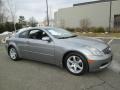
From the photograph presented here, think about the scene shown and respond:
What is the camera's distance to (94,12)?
1329 inches

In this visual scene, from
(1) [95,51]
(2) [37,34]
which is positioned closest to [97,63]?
(1) [95,51]

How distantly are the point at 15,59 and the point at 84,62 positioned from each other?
328cm

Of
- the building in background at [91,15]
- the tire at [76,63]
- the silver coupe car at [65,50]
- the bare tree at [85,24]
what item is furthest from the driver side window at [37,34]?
the building in background at [91,15]

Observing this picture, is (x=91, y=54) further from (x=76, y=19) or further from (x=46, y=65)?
(x=76, y=19)

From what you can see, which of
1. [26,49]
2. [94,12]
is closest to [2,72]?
[26,49]

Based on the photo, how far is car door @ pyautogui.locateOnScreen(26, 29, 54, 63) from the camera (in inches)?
206

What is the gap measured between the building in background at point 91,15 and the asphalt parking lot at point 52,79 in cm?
2703

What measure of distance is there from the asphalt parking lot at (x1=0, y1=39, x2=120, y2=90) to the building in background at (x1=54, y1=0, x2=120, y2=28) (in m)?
27.0

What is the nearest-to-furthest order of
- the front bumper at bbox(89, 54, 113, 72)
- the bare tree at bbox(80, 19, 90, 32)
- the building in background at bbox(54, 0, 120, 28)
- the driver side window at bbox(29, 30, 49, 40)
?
the front bumper at bbox(89, 54, 113, 72) < the driver side window at bbox(29, 30, 49, 40) < the bare tree at bbox(80, 19, 90, 32) < the building in background at bbox(54, 0, 120, 28)

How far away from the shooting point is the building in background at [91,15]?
101 feet

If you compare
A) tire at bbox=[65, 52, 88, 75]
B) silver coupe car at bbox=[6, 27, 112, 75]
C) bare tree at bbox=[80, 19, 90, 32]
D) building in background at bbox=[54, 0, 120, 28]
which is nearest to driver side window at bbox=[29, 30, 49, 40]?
silver coupe car at bbox=[6, 27, 112, 75]

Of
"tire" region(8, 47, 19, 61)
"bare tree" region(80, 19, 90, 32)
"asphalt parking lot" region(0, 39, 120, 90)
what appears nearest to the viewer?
"asphalt parking lot" region(0, 39, 120, 90)

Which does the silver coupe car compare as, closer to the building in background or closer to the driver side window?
the driver side window

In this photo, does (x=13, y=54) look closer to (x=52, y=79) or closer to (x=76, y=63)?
(x=52, y=79)
